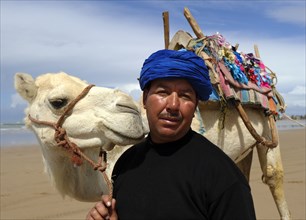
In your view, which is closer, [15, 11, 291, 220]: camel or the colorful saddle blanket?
[15, 11, 291, 220]: camel

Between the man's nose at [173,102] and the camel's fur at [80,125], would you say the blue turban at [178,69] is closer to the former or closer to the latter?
the man's nose at [173,102]

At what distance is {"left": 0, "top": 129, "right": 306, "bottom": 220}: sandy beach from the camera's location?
20.9ft

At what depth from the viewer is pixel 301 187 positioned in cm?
808

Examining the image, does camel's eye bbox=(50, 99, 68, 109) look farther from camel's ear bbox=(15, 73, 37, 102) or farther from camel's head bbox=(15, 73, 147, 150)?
camel's ear bbox=(15, 73, 37, 102)

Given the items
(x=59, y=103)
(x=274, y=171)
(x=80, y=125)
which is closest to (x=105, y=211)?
(x=80, y=125)

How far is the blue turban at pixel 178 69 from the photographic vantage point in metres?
1.58

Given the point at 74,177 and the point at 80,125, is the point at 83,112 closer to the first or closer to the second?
the point at 80,125

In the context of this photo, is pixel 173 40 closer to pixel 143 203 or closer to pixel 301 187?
pixel 143 203

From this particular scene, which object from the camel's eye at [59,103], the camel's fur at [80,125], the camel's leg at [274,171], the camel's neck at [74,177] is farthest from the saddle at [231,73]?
the camel's eye at [59,103]

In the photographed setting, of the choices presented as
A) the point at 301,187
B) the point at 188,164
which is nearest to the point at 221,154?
the point at 188,164

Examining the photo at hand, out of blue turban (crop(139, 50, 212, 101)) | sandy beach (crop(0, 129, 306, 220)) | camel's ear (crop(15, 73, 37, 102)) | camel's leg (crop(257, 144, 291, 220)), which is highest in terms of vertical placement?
blue turban (crop(139, 50, 212, 101))

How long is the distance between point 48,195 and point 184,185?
669 cm

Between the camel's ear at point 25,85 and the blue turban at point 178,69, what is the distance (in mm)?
1195

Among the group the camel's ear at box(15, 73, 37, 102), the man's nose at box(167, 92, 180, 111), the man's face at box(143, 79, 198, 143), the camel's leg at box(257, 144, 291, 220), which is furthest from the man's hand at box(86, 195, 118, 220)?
the camel's leg at box(257, 144, 291, 220)
